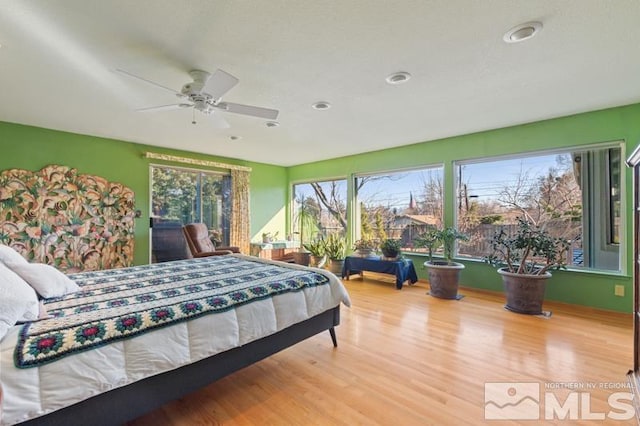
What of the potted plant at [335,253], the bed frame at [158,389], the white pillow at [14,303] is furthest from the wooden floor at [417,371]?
the potted plant at [335,253]

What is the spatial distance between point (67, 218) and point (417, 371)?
4.98m

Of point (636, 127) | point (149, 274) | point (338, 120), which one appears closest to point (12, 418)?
point (149, 274)

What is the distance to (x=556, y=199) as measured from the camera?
3.85 m

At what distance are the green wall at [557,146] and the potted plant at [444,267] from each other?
34 centimetres

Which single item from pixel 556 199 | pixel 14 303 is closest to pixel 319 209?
pixel 556 199

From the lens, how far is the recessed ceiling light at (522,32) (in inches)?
72.9

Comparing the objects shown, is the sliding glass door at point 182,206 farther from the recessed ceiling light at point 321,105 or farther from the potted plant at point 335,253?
the recessed ceiling light at point 321,105

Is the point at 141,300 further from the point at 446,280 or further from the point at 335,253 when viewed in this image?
the point at 335,253

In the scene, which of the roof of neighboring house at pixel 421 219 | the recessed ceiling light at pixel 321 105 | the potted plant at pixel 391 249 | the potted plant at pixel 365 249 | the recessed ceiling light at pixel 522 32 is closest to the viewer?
the recessed ceiling light at pixel 522 32

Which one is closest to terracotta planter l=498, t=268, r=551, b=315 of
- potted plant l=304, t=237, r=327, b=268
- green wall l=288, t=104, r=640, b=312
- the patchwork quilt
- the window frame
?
green wall l=288, t=104, r=640, b=312

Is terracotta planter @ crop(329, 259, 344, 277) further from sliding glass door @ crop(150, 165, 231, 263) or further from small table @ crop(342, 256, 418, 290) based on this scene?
sliding glass door @ crop(150, 165, 231, 263)

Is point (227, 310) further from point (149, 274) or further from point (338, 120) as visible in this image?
point (338, 120)

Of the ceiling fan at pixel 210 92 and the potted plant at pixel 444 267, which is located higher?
the ceiling fan at pixel 210 92

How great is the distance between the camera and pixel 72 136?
4301mm
